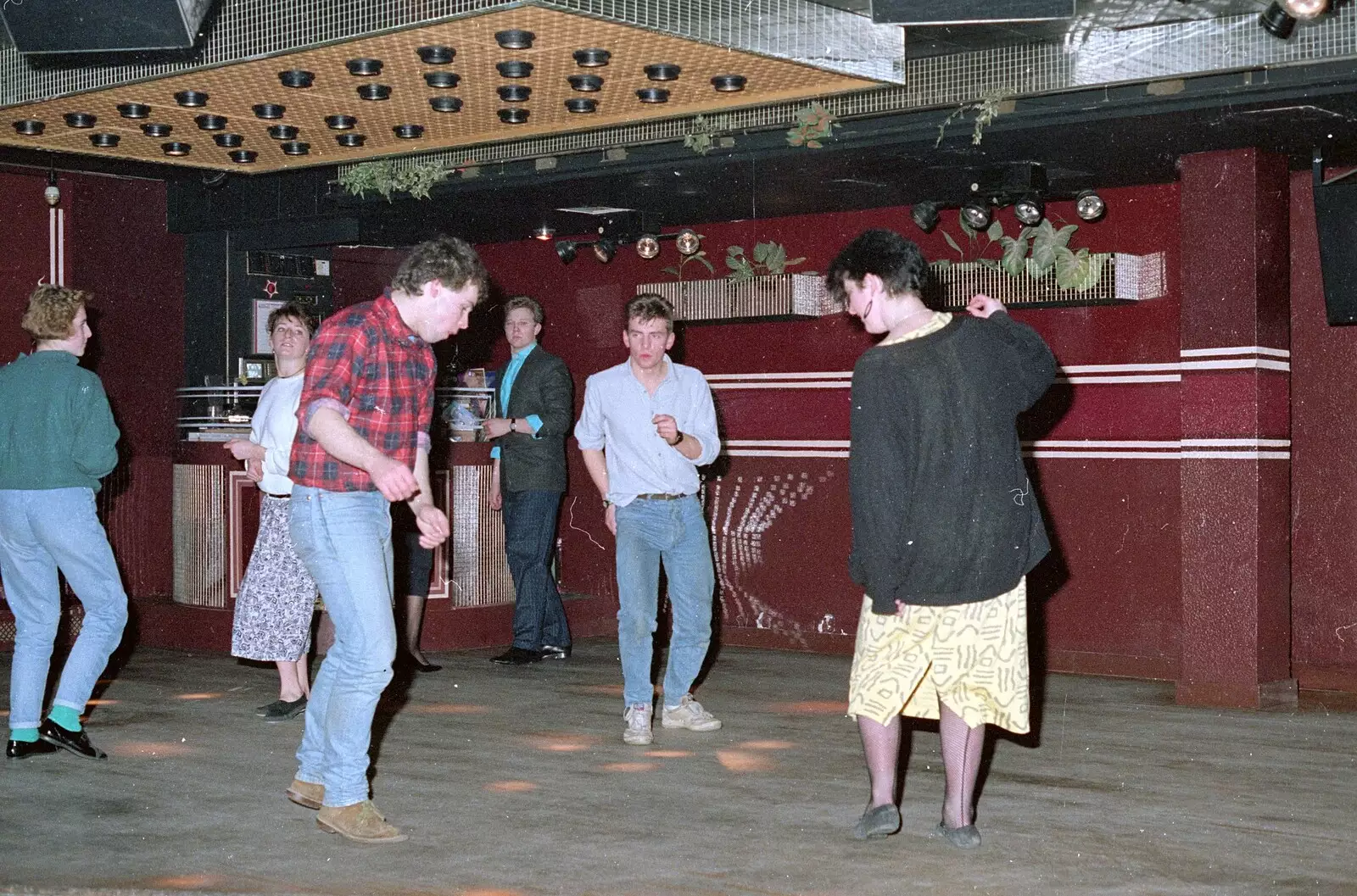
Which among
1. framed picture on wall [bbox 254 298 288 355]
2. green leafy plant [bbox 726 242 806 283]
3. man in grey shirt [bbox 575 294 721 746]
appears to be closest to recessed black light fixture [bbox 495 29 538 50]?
man in grey shirt [bbox 575 294 721 746]

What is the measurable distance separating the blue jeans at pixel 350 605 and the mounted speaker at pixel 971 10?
218 centimetres

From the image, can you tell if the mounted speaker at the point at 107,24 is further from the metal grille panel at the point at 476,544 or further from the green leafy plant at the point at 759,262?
the green leafy plant at the point at 759,262

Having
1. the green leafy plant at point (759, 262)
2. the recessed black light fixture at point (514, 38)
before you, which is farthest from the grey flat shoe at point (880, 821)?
the green leafy plant at point (759, 262)

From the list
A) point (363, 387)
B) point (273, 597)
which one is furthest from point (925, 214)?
point (363, 387)

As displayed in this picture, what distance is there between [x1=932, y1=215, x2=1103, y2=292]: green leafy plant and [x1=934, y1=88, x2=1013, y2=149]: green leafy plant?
48.5 inches

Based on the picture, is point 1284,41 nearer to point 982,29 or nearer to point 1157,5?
point 1157,5

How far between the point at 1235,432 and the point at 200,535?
17.6ft

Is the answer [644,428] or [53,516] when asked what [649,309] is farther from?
[53,516]

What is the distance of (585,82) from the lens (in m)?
5.43

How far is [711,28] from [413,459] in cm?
182

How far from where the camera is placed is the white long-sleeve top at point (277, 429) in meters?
5.57

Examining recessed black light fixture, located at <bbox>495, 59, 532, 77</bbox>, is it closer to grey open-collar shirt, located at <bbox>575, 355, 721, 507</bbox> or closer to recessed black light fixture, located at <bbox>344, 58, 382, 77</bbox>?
recessed black light fixture, located at <bbox>344, 58, 382, 77</bbox>

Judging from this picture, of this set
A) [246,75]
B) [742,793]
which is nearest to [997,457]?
[742,793]

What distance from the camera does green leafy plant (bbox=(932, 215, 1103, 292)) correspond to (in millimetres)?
7359
